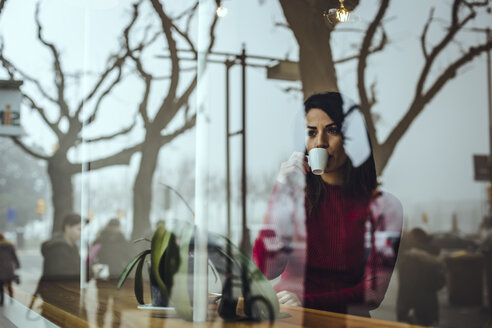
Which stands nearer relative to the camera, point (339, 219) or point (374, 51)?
point (339, 219)

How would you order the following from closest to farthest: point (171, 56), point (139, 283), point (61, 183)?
point (139, 283), point (171, 56), point (61, 183)

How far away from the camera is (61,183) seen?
350 centimetres

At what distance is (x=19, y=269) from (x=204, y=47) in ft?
6.11

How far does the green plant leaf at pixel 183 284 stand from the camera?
1.05 meters

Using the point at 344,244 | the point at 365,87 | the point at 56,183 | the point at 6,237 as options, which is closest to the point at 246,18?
the point at 365,87

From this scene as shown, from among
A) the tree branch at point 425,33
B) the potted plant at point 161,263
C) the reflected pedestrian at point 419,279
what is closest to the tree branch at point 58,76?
the potted plant at point 161,263

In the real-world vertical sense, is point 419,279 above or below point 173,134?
below

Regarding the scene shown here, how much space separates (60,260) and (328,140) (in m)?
1.87

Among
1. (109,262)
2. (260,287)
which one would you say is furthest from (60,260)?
(260,287)

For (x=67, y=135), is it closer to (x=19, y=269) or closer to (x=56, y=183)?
(x=56, y=183)

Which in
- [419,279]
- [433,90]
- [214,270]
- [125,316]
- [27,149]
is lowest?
[419,279]

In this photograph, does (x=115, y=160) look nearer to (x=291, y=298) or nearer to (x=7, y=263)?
(x=7, y=263)

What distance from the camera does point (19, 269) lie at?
107 inches

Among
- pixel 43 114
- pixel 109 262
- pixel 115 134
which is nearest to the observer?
pixel 109 262
